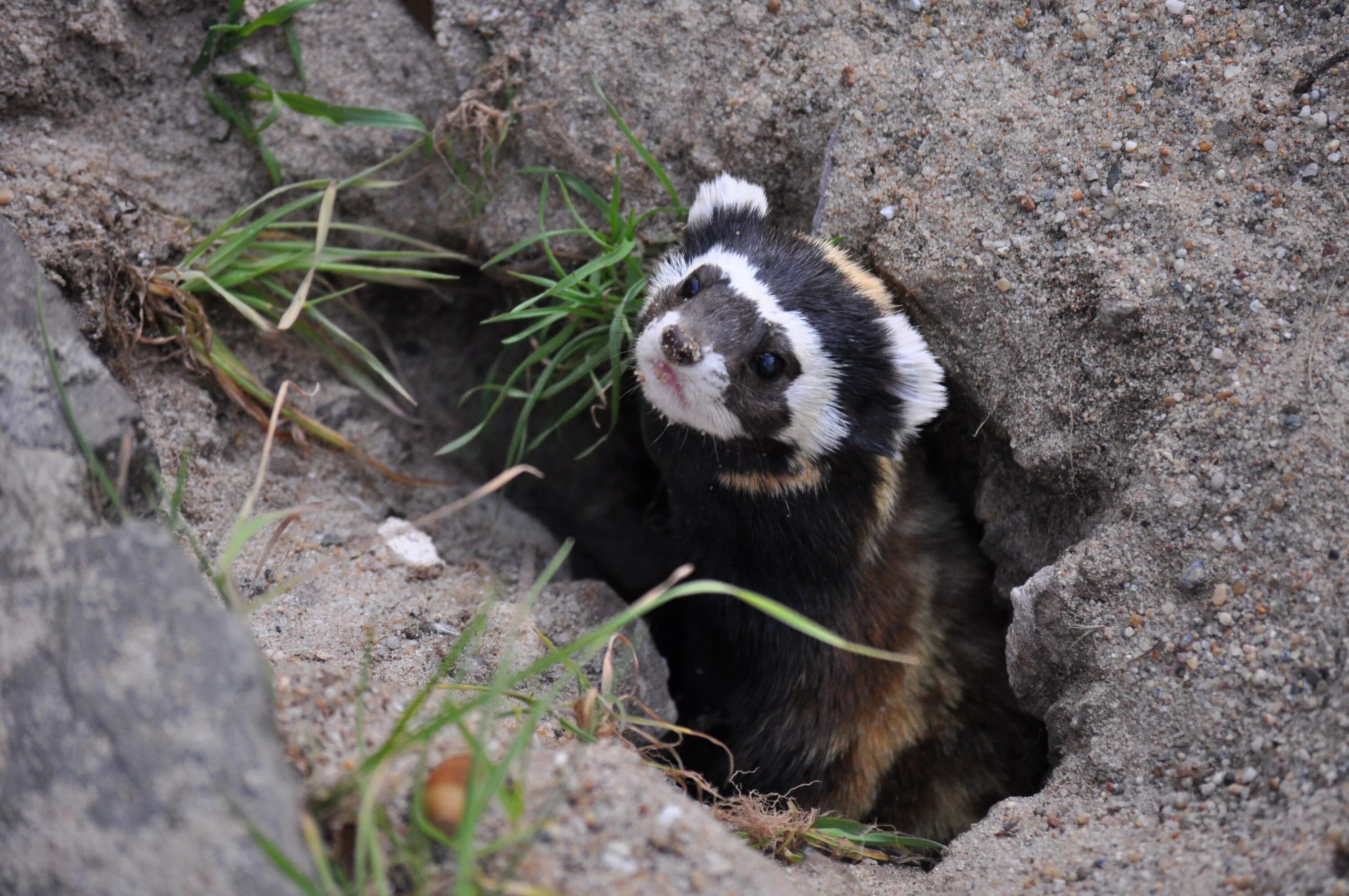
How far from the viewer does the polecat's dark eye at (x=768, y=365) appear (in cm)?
339

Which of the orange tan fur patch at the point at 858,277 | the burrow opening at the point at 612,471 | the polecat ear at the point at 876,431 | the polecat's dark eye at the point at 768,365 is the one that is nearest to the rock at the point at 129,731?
the polecat's dark eye at the point at 768,365

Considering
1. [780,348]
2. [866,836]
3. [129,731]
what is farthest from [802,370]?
[129,731]

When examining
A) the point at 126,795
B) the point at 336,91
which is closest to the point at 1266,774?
the point at 126,795

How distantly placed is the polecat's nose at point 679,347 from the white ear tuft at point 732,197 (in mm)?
641

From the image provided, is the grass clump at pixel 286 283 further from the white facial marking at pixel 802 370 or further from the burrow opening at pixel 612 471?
the white facial marking at pixel 802 370

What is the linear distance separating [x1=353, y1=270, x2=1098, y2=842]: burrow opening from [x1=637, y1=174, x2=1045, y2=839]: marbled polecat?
23 centimetres

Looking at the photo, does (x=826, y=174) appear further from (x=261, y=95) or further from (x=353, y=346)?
(x=261, y=95)

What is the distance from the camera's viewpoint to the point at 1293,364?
2.90 m

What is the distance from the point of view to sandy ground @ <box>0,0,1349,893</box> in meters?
2.70

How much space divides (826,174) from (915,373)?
0.87 metres

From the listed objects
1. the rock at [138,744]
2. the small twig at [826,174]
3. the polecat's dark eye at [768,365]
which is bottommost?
the rock at [138,744]

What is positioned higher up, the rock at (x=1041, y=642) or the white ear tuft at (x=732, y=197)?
the white ear tuft at (x=732, y=197)

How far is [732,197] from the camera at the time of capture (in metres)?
3.59

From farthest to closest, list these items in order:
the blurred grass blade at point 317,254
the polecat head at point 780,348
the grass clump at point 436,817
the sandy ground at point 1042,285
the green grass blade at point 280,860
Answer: the blurred grass blade at point 317,254 → the polecat head at point 780,348 → the sandy ground at point 1042,285 → the grass clump at point 436,817 → the green grass blade at point 280,860
